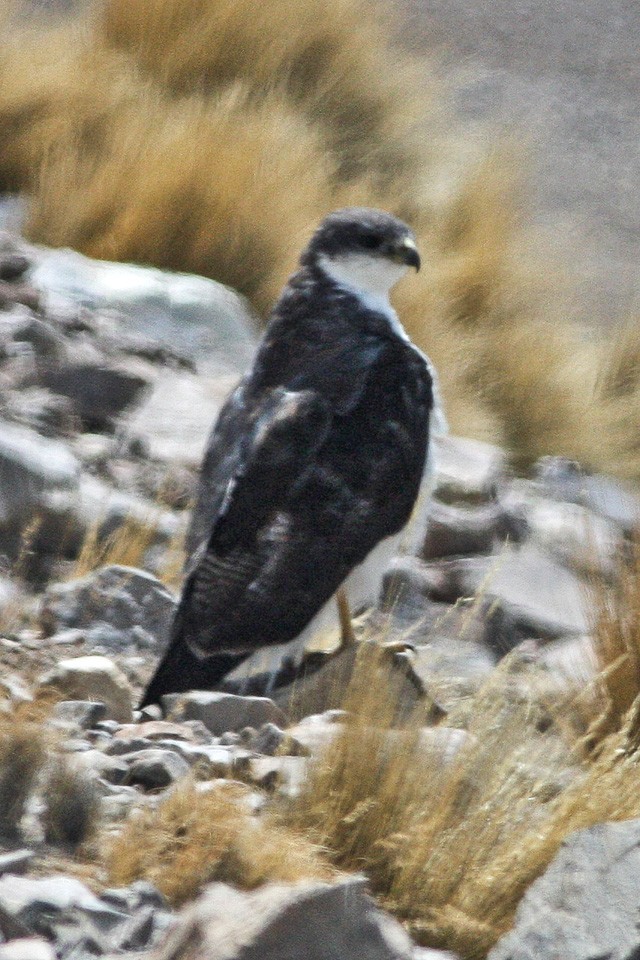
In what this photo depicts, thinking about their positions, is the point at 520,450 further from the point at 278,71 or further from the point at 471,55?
the point at 471,55

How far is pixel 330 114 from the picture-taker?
34.4 feet

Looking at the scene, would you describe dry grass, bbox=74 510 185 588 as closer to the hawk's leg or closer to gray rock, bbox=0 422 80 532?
gray rock, bbox=0 422 80 532

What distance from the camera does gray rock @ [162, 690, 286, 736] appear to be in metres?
3.84

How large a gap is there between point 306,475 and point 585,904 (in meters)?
1.66

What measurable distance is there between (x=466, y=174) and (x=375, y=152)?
0.58 meters

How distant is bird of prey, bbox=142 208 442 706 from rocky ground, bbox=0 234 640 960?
8.0 inches

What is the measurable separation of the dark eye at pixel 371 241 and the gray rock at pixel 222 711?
56.8 inches

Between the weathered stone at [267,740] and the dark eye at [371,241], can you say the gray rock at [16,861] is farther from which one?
the dark eye at [371,241]

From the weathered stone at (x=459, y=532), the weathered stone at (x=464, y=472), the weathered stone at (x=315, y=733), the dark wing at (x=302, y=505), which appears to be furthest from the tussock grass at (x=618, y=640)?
the weathered stone at (x=464, y=472)

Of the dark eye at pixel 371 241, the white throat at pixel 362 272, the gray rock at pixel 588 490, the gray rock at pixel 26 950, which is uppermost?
the dark eye at pixel 371 241

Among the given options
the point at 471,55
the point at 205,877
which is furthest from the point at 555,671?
the point at 471,55

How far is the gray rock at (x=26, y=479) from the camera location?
498 centimetres

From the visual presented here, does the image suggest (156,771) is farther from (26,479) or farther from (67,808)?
(26,479)

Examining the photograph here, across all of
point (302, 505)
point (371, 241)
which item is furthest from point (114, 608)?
point (371, 241)
